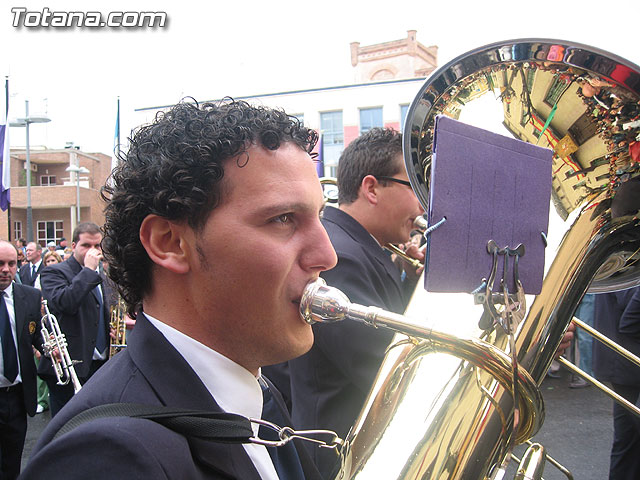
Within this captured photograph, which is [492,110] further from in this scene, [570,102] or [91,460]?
[91,460]

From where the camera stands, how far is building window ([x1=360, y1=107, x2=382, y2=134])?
24.5 m

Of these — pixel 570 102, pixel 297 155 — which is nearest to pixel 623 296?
pixel 570 102

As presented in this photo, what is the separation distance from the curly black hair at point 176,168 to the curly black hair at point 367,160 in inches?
46.8

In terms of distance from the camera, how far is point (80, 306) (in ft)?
14.4

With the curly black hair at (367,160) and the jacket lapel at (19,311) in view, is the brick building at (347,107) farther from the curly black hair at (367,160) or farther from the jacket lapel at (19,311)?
the curly black hair at (367,160)

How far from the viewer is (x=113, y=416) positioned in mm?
772

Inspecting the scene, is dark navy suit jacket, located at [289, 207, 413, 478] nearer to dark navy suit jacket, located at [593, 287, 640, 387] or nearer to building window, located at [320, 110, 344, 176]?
dark navy suit jacket, located at [593, 287, 640, 387]

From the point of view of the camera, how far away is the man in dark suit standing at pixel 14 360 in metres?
3.50

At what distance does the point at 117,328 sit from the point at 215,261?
4.68 m

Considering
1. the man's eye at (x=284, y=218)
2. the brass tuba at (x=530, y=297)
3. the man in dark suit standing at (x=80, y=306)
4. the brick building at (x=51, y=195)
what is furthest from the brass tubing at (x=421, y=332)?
the brick building at (x=51, y=195)

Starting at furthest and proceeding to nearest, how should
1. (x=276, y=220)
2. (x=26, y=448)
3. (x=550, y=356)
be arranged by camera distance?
(x=26, y=448)
(x=550, y=356)
(x=276, y=220)

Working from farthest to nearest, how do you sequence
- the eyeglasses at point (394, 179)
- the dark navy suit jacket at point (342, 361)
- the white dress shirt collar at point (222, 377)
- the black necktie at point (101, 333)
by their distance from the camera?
1. the black necktie at point (101, 333)
2. the eyeglasses at point (394, 179)
3. the dark navy suit jacket at point (342, 361)
4. the white dress shirt collar at point (222, 377)

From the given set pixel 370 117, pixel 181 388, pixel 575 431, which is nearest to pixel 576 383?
pixel 575 431

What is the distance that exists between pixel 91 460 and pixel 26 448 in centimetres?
449
